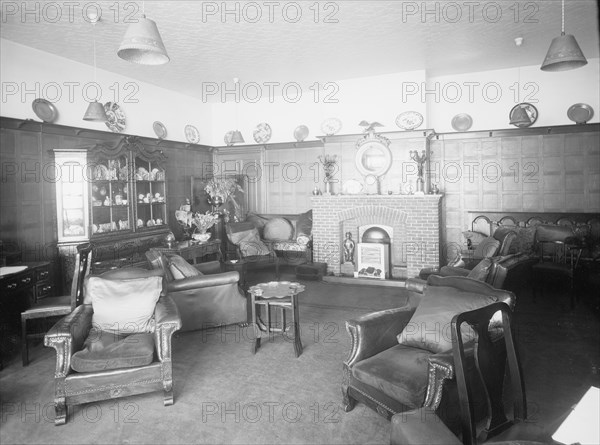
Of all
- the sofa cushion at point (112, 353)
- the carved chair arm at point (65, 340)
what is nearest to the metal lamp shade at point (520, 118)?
the sofa cushion at point (112, 353)

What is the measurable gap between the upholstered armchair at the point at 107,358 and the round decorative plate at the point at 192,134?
5844 mm

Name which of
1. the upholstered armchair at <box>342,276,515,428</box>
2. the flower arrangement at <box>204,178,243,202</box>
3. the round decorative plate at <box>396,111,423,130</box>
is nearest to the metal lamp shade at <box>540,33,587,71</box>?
the upholstered armchair at <box>342,276,515,428</box>

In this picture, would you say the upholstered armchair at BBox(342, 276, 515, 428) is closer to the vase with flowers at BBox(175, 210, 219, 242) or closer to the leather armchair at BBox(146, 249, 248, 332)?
the leather armchair at BBox(146, 249, 248, 332)

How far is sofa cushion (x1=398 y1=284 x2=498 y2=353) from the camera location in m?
2.76

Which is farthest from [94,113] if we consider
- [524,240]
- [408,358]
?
[524,240]

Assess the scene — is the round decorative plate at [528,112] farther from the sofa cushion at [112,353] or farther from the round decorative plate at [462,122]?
the sofa cushion at [112,353]

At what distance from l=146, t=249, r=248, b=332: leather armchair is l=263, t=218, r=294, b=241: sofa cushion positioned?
3.72m

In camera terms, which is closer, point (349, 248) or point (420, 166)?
point (420, 166)

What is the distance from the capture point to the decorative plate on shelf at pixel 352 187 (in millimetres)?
7734

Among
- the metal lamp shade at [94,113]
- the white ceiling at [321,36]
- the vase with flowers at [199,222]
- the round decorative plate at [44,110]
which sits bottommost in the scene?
the vase with flowers at [199,222]

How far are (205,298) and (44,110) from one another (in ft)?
11.9

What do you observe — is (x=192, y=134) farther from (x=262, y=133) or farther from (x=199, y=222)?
(x=199, y=222)

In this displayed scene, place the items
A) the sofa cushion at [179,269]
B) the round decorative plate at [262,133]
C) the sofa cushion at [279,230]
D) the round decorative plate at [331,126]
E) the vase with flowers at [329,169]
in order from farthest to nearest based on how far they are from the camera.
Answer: the round decorative plate at [262,133] → the sofa cushion at [279,230] → the round decorative plate at [331,126] → the vase with flowers at [329,169] → the sofa cushion at [179,269]

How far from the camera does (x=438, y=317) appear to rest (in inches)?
112
